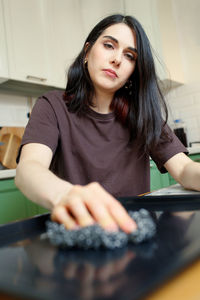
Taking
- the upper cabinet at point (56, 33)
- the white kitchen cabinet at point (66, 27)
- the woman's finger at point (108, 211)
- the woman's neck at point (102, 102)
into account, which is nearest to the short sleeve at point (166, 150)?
the woman's neck at point (102, 102)

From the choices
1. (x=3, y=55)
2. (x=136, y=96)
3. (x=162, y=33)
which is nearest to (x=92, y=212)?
(x=136, y=96)

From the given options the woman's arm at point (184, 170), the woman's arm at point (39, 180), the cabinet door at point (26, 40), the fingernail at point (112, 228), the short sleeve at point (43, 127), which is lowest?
the woman's arm at point (184, 170)

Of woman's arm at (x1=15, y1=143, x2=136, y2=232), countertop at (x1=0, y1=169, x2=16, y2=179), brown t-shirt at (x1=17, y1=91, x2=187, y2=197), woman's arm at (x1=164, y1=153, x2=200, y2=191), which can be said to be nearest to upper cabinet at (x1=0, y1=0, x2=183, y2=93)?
countertop at (x1=0, y1=169, x2=16, y2=179)

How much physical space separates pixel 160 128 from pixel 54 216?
792mm

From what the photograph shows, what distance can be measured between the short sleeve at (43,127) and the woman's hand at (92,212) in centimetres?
51

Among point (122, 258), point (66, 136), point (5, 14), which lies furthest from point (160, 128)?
point (5, 14)

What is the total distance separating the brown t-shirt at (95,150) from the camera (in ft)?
3.28

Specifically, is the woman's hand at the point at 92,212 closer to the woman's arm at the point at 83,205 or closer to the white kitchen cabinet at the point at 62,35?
the woman's arm at the point at 83,205

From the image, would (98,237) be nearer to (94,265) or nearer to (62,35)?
(94,265)

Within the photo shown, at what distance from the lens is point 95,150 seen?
3.43 feet

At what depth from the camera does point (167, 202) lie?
1.80 ft

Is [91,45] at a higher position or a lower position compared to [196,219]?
higher

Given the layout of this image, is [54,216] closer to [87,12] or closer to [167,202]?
[167,202]

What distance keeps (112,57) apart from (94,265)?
33.2 inches
